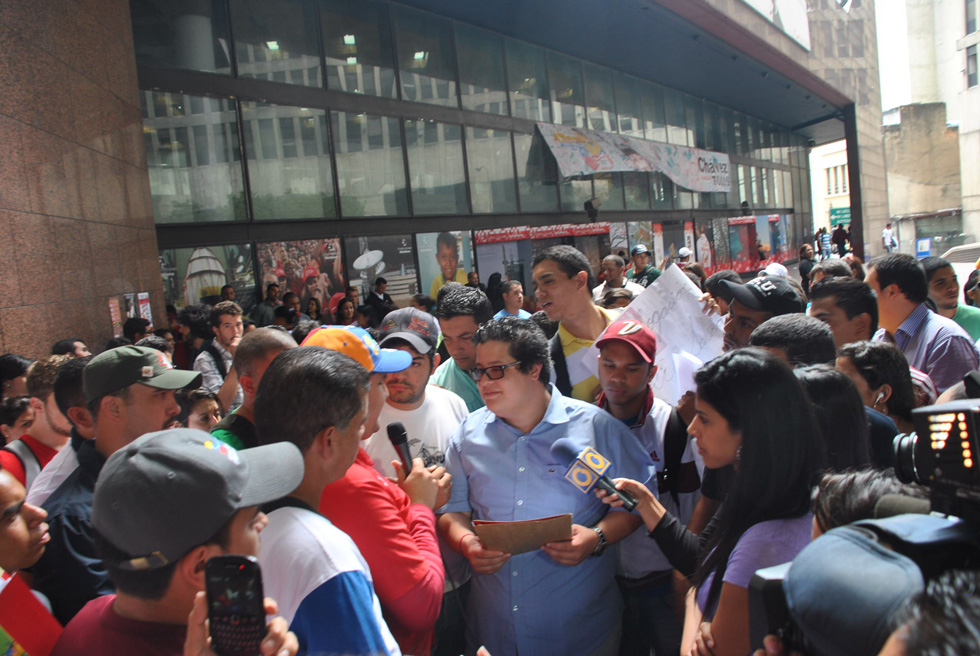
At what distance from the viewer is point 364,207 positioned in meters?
13.4

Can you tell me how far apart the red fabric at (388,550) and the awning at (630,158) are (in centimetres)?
1589

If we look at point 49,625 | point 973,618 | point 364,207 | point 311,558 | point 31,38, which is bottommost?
point 49,625

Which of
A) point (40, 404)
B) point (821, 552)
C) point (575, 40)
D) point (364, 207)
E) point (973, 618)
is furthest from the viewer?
point (575, 40)

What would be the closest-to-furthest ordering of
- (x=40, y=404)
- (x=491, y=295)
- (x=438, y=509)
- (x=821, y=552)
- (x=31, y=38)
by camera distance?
1. (x=821, y=552)
2. (x=438, y=509)
3. (x=40, y=404)
4. (x=31, y=38)
5. (x=491, y=295)

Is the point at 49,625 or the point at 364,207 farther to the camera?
the point at 364,207

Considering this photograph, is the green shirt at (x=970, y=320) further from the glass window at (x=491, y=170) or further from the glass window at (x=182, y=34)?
the glass window at (x=491, y=170)

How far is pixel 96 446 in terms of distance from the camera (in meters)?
2.82

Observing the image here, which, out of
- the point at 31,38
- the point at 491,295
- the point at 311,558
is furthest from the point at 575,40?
the point at 311,558

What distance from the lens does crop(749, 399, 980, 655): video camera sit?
89cm

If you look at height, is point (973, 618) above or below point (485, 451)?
above

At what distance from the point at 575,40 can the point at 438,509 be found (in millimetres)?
17548

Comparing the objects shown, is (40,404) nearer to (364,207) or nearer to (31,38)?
(31,38)

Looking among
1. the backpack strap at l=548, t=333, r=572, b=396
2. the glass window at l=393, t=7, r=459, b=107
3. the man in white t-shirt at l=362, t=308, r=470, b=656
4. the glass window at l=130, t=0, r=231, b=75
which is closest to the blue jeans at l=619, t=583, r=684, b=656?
the man in white t-shirt at l=362, t=308, r=470, b=656

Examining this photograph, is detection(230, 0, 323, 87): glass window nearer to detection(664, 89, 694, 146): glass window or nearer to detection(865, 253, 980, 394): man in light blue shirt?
detection(865, 253, 980, 394): man in light blue shirt
